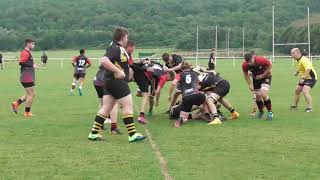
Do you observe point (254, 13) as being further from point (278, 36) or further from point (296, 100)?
point (296, 100)

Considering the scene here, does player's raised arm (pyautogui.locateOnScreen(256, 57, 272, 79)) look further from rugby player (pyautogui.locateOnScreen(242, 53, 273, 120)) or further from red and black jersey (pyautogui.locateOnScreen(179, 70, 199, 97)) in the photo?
red and black jersey (pyautogui.locateOnScreen(179, 70, 199, 97))

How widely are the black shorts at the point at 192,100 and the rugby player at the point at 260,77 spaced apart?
179cm

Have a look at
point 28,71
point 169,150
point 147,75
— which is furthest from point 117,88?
point 28,71

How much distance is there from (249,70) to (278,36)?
88122mm

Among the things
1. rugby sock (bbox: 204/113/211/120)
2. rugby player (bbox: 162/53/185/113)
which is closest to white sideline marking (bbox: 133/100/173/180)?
rugby sock (bbox: 204/113/211/120)

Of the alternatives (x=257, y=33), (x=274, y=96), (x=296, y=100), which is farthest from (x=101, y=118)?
(x=257, y=33)

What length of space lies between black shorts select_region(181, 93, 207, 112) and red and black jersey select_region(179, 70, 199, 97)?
0.09 m

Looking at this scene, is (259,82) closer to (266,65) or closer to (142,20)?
(266,65)

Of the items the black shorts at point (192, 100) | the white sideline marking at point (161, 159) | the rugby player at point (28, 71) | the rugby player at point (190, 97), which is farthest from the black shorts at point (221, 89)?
the rugby player at point (28, 71)

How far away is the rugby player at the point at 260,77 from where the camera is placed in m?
15.6

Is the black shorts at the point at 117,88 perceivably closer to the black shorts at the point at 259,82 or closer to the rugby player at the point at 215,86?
the rugby player at the point at 215,86

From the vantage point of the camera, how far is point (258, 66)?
15867 millimetres

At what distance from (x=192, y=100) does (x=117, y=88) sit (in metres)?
3.16

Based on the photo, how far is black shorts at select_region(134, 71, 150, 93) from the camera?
15.7 metres
